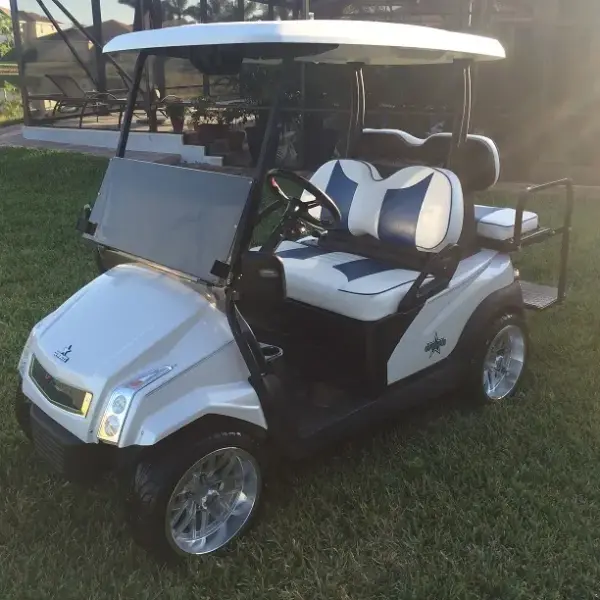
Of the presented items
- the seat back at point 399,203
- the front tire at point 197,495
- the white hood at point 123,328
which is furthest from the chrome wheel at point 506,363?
the white hood at point 123,328

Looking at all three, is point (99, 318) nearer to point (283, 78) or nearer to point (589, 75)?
point (283, 78)

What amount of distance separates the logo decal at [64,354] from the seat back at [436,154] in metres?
1.74

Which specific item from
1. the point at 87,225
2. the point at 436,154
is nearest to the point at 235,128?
the point at 436,154

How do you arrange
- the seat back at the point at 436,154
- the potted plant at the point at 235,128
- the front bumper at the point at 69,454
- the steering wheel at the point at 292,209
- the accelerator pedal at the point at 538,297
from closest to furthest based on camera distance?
the front bumper at the point at 69,454, the steering wheel at the point at 292,209, the seat back at the point at 436,154, the accelerator pedal at the point at 538,297, the potted plant at the point at 235,128

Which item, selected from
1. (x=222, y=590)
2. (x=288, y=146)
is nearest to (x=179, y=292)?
(x=222, y=590)

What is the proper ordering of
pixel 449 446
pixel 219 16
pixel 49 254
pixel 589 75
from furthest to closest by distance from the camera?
pixel 219 16
pixel 589 75
pixel 49 254
pixel 449 446

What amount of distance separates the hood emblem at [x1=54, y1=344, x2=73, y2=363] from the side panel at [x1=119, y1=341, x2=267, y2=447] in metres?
→ 0.34

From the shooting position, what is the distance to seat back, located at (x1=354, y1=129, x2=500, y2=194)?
2969 mm

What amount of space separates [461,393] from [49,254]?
10.9 feet

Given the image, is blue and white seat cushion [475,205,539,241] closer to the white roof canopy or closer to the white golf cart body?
the white golf cart body

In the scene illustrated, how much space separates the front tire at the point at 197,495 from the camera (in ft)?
6.70

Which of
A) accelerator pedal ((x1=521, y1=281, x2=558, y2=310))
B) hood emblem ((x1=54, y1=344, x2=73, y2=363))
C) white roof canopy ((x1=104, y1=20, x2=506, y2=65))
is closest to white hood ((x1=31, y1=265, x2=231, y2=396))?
hood emblem ((x1=54, y1=344, x2=73, y2=363))

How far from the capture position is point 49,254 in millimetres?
5059

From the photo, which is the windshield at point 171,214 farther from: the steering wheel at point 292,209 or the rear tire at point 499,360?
the rear tire at point 499,360
